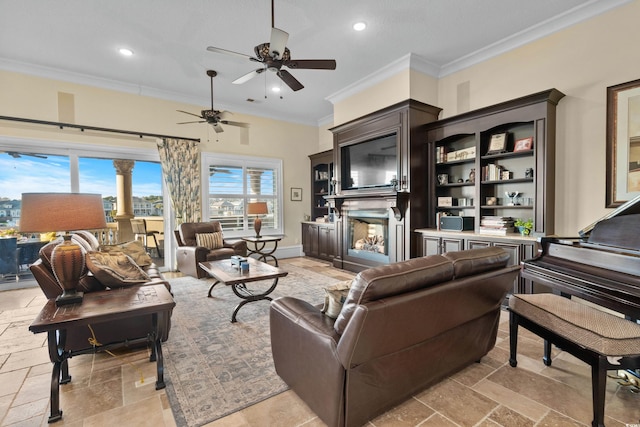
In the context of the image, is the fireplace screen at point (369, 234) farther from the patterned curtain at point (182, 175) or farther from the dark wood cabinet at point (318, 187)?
the patterned curtain at point (182, 175)

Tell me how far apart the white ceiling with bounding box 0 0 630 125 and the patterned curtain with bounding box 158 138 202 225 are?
3.60ft

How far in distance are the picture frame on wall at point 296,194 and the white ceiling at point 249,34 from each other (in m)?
2.68

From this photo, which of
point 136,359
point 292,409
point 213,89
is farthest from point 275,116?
point 292,409

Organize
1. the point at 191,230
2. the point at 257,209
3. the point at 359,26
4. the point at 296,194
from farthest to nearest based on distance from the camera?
the point at 296,194
the point at 257,209
the point at 191,230
the point at 359,26

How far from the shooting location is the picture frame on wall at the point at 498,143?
373 cm

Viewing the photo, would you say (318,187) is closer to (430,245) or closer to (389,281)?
(430,245)

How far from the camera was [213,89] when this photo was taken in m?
5.42

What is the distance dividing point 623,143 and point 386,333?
3.42 m

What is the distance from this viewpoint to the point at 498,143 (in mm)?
3795

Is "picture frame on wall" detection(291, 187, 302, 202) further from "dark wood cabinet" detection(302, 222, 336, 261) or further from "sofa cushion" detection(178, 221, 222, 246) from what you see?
"sofa cushion" detection(178, 221, 222, 246)

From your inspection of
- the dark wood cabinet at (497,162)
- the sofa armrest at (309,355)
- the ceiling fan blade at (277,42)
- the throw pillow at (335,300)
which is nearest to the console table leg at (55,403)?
the sofa armrest at (309,355)

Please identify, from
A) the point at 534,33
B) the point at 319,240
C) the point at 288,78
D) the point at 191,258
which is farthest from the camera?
the point at 319,240

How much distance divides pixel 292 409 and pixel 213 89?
5.32m

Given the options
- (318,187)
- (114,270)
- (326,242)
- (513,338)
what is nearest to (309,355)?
(513,338)
